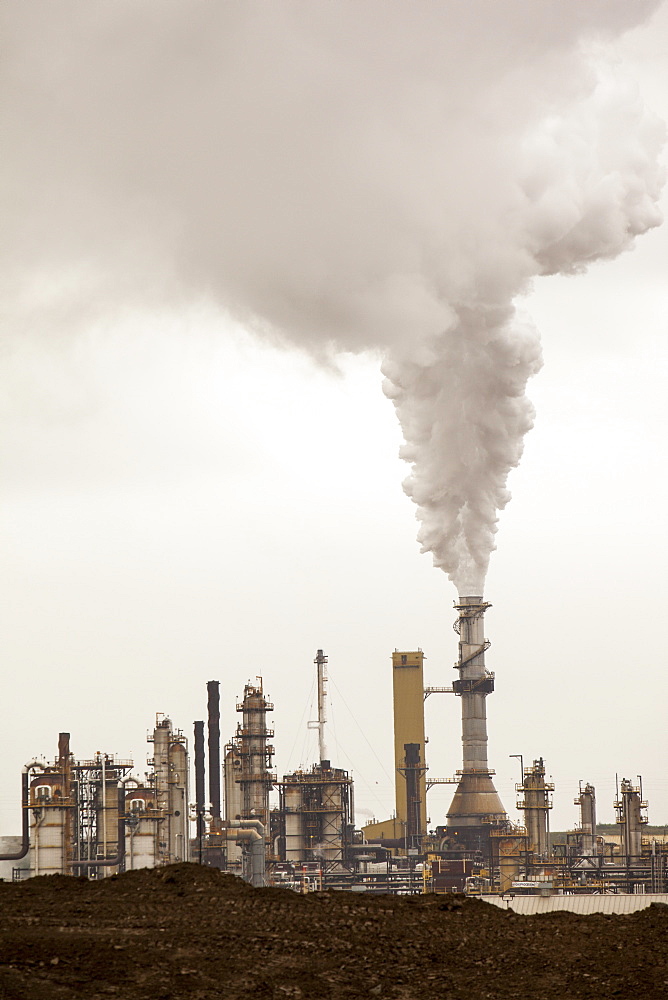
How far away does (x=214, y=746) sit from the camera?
60.4 metres

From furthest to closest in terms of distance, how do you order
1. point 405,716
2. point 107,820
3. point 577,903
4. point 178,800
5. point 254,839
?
point 405,716 → point 178,800 → point 107,820 → point 254,839 → point 577,903

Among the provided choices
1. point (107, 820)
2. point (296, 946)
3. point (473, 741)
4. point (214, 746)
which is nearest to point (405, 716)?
point (473, 741)

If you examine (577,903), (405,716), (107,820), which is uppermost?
(405,716)

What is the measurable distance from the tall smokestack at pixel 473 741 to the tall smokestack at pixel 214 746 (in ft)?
33.6

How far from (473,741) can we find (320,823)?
7.78 m

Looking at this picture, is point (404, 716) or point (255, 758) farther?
point (404, 716)

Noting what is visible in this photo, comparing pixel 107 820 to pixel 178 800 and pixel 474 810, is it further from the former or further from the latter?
pixel 474 810

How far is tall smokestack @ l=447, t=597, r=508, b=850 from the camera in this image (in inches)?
2331

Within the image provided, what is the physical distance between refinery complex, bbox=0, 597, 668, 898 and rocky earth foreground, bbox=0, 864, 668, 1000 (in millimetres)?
27332

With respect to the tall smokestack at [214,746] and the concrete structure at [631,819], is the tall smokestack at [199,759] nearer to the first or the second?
the tall smokestack at [214,746]

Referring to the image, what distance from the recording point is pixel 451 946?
17.9m

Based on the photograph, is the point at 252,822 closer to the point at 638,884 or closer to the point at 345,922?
the point at 638,884

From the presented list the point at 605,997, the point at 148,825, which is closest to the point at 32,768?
the point at 148,825

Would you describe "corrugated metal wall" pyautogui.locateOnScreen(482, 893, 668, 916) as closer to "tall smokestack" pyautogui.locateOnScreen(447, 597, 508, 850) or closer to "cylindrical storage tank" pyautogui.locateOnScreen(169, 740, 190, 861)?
"cylindrical storage tank" pyautogui.locateOnScreen(169, 740, 190, 861)
